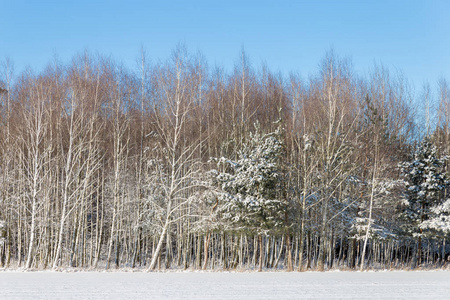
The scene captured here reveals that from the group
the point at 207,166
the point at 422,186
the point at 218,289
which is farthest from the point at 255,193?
the point at 422,186

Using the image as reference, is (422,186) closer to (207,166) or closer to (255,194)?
(255,194)

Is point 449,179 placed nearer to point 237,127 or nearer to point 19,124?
point 237,127

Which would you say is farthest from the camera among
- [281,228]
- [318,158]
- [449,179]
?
[449,179]

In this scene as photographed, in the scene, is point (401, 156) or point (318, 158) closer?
point (318, 158)

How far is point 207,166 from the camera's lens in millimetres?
23344

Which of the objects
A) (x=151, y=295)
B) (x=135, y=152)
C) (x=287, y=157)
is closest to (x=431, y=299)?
(x=151, y=295)

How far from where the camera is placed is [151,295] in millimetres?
9781

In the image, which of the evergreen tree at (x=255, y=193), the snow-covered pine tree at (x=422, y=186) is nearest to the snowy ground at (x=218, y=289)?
the evergreen tree at (x=255, y=193)

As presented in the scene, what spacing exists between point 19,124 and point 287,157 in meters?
14.5

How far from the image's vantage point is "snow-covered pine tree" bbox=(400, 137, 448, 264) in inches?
913

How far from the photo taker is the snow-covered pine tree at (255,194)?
706 inches

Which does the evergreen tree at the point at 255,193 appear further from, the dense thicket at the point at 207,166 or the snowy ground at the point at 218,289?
the snowy ground at the point at 218,289

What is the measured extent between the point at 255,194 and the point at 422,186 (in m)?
11.0

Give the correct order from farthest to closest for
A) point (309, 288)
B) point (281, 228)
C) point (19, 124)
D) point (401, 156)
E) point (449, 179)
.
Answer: point (401, 156)
point (449, 179)
point (19, 124)
point (281, 228)
point (309, 288)
